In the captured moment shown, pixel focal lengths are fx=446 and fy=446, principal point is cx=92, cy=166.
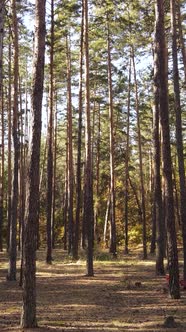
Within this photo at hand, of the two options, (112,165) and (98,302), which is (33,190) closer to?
(98,302)

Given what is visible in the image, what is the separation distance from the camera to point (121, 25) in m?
20.1

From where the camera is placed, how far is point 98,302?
1101 centimetres

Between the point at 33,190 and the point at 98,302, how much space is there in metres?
4.46

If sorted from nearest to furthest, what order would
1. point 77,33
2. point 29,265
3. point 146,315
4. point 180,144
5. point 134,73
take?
1. point 29,265
2. point 146,315
3. point 180,144
4. point 77,33
5. point 134,73

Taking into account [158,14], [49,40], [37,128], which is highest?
[49,40]

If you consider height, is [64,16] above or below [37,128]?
above

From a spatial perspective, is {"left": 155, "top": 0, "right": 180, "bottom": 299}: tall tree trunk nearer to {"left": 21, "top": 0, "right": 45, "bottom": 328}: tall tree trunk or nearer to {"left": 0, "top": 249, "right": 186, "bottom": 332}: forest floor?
{"left": 0, "top": 249, "right": 186, "bottom": 332}: forest floor

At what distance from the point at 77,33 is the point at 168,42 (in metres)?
4.48

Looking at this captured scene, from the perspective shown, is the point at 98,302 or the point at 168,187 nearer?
the point at 168,187

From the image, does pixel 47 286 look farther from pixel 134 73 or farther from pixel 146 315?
pixel 134 73

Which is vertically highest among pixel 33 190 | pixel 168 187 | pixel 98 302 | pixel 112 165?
pixel 112 165

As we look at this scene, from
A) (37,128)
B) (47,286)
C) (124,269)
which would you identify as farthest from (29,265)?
(124,269)

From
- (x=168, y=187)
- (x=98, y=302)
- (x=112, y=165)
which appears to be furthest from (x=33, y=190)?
(x=112, y=165)

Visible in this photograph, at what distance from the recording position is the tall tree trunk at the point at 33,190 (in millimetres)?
7734
